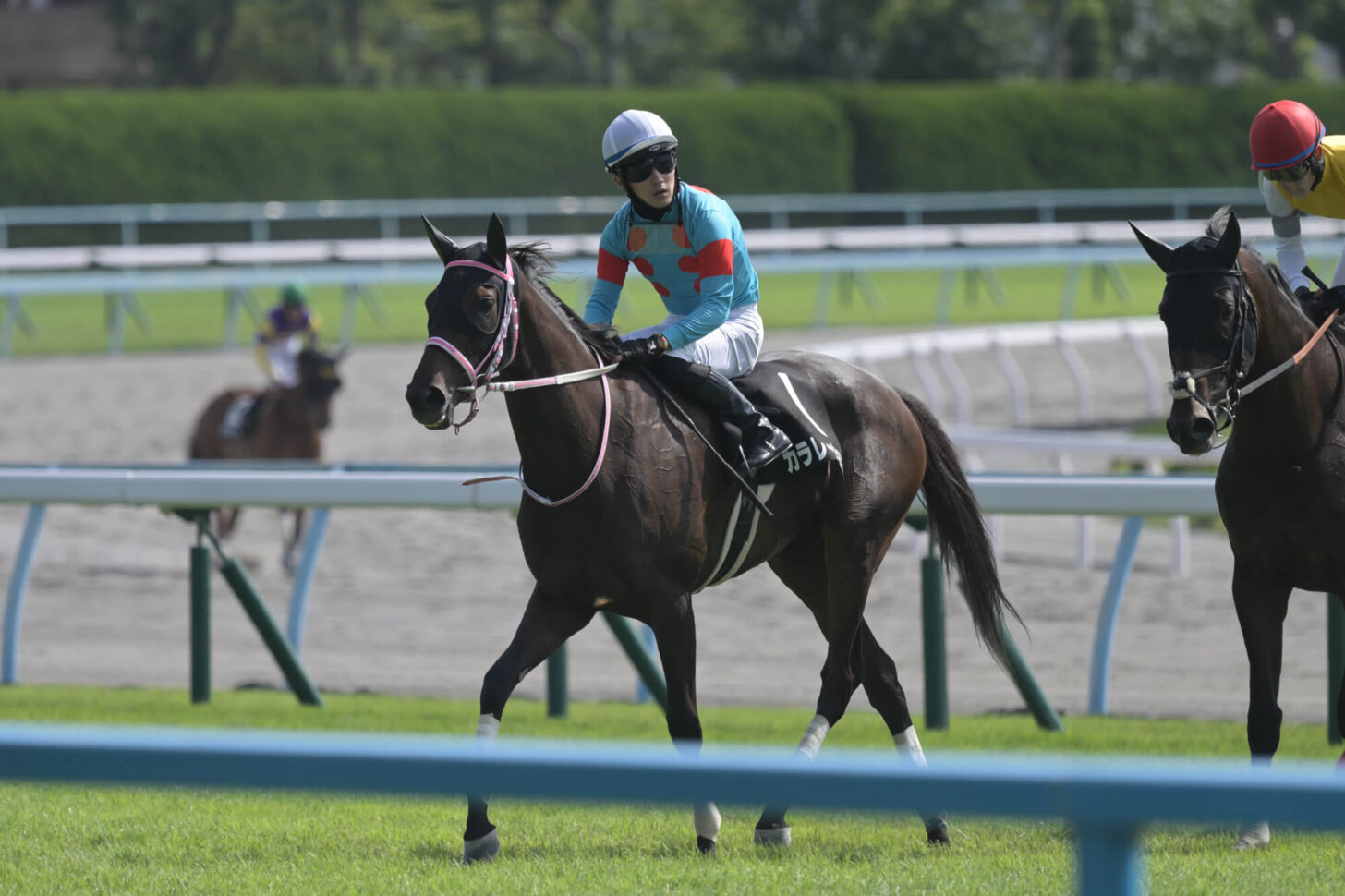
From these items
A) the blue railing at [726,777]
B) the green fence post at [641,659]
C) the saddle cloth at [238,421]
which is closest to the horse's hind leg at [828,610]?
the green fence post at [641,659]

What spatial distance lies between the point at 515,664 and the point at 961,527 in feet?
5.72

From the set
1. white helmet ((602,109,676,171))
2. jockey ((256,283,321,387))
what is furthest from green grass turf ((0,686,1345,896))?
jockey ((256,283,321,387))

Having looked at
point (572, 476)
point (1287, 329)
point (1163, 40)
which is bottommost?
point (572, 476)

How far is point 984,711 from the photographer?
7.53m

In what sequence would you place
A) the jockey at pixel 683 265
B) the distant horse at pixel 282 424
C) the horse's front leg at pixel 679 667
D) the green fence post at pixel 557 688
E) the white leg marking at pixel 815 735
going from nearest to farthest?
1. the horse's front leg at pixel 679 667
2. the white leg marking at pixel 815 735
3. the jockey at pixel 683 265
4. the green fence post at pixel 557 688
5. the distant horse at pixel 282 424

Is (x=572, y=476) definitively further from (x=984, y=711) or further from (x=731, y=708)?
(x=984, y=711)

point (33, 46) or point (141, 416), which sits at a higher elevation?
point (33, 46)

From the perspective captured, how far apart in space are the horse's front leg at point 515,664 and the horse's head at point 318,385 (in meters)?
8.27

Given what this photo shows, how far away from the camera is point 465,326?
14.4ft

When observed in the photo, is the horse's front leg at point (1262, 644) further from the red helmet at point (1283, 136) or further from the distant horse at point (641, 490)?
the red helmet at point (1283, 136)

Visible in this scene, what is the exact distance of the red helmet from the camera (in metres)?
4.89

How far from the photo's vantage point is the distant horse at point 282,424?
41.3 ft

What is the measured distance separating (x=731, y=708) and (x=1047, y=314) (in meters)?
15.9

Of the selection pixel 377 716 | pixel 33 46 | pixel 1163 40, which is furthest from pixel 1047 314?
pixel 33 46
